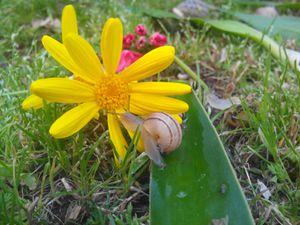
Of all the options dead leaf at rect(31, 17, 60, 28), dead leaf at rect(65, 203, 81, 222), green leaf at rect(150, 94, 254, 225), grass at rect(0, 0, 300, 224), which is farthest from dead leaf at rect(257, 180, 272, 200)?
dead leaf at rect(31, 17, 60, 28)

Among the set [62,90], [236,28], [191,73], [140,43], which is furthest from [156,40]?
[62,90]

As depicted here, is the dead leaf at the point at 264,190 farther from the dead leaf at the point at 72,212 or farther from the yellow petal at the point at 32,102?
the yellow petal at the point at 32,102

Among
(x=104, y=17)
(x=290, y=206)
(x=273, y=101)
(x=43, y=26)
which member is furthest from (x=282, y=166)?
(x=43, y=26)

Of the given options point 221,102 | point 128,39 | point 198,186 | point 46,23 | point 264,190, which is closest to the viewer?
point 198,186

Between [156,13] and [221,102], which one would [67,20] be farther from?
[156,13]

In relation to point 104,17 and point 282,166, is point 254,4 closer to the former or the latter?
point 104,17

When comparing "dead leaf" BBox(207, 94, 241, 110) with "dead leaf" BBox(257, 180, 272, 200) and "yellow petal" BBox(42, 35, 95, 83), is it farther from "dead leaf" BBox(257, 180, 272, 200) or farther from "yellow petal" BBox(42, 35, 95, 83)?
"yellow petal" BBox(42, 35, 95, 83)

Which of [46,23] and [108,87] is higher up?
[108,87]
